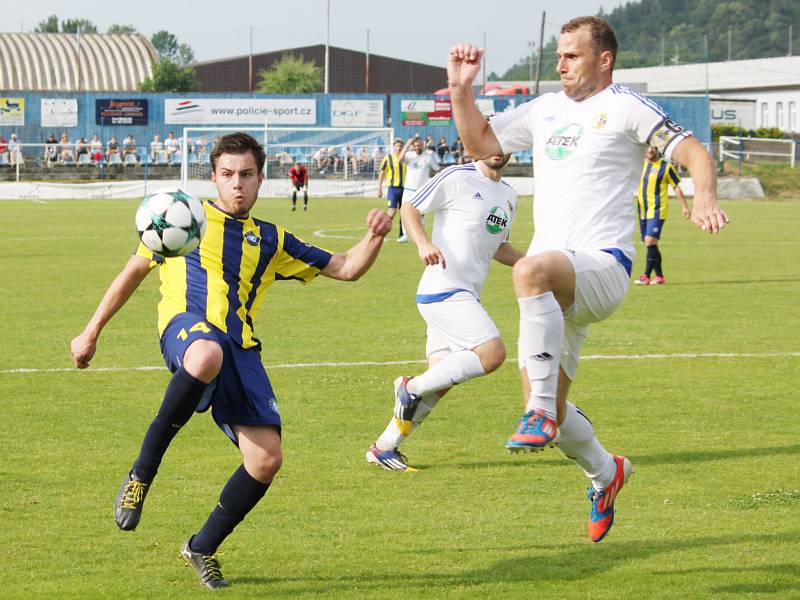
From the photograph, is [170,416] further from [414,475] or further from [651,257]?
[651,257]

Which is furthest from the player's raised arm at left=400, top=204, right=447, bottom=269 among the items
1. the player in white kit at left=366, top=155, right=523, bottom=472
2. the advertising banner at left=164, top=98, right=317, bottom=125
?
the advertising banner at left=164, top=98, right=317, bottom=125

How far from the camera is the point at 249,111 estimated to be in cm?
5662

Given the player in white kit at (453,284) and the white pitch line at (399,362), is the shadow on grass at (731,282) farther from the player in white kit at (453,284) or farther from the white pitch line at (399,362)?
the player in white kit at (453,284)

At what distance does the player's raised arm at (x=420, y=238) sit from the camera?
7711 millimetres

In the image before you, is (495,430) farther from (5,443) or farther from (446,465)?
(5,443)

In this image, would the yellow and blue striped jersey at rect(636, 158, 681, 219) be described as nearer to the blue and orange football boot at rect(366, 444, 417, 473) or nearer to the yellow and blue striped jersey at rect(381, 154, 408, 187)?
the yellow and blue striped jersey at rect(381, 154, 408, 187)

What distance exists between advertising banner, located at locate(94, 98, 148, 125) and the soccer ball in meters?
50.7

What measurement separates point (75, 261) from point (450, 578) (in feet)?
57.3

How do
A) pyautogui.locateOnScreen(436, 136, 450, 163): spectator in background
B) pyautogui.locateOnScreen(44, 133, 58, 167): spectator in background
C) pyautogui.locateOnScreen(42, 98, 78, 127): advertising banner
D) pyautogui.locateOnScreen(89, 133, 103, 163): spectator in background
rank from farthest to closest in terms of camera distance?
pyautogui.locateOnScreen(42, 98, 78, 127): advertising banner < pyautogui.locateOnScreen(436, 136, 450, 163): spectator in background < pyautogui.locateOnScreen(89, 133, 103, 163): spectator in background < pyautogui.locateOnScreen(44, 133, 58, 167): spectator in background

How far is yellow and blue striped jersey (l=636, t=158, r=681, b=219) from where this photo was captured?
18484 mm

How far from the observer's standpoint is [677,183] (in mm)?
19266

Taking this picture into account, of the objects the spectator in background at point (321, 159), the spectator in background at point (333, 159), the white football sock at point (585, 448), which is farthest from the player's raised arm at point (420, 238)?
the spectator in background at point (321, 159)

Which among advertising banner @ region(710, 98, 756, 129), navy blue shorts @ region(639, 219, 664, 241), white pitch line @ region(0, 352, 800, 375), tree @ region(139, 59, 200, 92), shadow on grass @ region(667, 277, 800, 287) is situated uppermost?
tree @ region(139, 59, 200, 92)

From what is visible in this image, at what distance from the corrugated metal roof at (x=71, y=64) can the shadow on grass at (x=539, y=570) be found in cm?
7372
